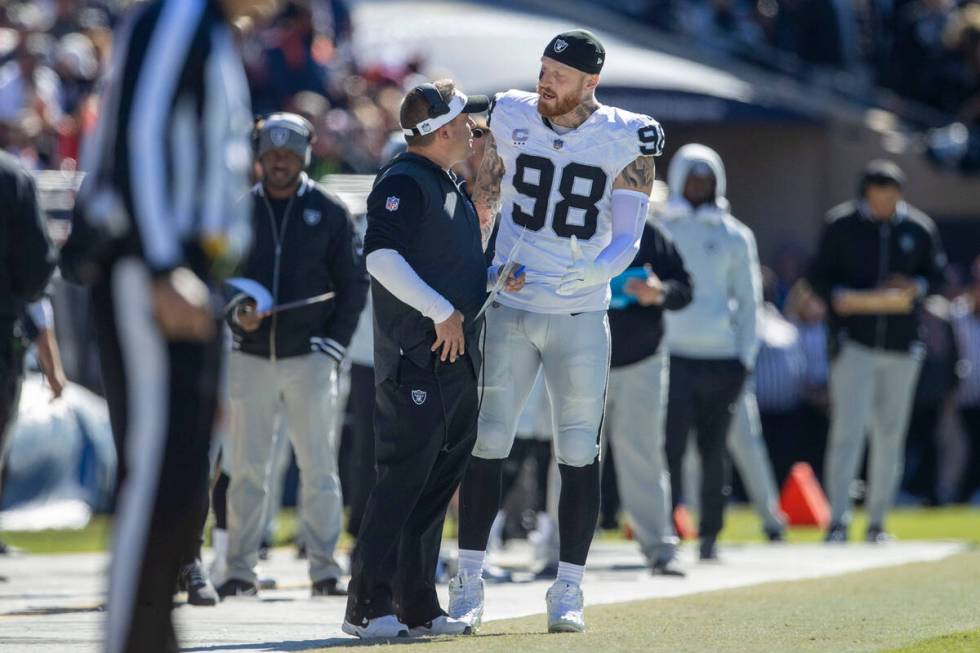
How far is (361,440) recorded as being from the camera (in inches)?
440

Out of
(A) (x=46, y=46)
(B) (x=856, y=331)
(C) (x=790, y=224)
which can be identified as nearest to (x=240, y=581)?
(B) (x=856, y=331)

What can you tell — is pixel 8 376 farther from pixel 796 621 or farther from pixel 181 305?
pixel 181 305

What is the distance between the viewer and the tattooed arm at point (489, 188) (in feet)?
27.9

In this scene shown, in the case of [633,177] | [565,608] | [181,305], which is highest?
[633,177]

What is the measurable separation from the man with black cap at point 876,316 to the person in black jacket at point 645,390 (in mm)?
3005

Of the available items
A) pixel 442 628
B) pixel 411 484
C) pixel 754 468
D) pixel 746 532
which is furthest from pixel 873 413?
pixel 411 484

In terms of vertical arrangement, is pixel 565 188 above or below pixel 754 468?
above

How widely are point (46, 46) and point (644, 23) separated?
9974mm

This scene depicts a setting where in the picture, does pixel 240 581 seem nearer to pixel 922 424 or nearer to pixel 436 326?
pixel 436 326

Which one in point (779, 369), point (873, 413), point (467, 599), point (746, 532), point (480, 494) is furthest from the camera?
point (779, 369)

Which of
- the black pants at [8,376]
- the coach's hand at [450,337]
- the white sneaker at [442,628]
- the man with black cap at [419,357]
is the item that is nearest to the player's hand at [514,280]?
the man with black cap at [419,357]

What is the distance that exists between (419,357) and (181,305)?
8.14ft

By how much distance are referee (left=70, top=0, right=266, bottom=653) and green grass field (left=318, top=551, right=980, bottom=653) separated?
1861 mm

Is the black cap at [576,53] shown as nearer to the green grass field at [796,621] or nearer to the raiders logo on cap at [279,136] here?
the raiders logo on cap at [279,136]
